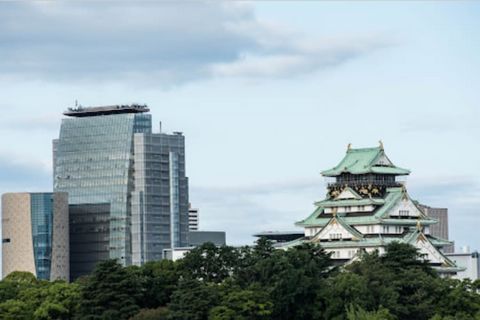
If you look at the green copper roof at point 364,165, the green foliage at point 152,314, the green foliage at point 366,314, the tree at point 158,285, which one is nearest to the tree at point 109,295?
the green foliage at point 152,314

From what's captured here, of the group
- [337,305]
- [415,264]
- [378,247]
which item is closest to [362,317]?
[337,305]

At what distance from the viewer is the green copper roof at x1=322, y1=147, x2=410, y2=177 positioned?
157 m

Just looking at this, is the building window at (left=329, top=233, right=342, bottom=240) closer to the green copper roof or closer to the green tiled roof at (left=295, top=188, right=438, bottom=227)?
the green tiled roof at (left=295, top=188, right=438, bottom=227)

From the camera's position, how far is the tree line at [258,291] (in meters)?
129

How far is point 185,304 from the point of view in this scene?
12744 centimetres

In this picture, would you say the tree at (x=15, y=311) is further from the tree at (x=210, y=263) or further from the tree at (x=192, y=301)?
the tree at (x=210, y=263)

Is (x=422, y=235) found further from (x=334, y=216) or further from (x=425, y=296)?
(x=425, y=296)

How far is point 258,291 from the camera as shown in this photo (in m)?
131

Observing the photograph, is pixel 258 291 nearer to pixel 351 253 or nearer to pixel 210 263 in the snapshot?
pixel 210 263

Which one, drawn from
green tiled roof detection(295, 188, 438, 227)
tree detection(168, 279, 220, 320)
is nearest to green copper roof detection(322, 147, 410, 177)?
green tiled roof detection(295, 188, 438, 227)

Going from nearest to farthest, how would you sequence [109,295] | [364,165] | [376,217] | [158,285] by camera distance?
[109,295] → [158,285] → [376,217] → [364,165]

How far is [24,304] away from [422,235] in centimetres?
4051

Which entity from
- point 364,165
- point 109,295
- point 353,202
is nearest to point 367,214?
point 353,202

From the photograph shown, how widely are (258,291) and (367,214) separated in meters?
27.3
